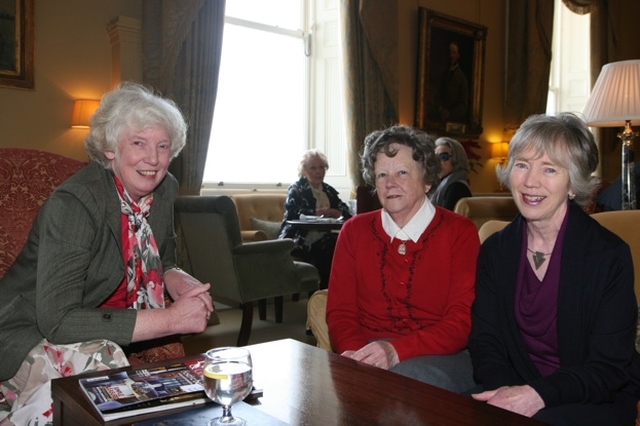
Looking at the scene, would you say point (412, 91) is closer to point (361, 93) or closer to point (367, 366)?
point (361, 93)

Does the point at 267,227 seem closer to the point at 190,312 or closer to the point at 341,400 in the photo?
the point at 190,312

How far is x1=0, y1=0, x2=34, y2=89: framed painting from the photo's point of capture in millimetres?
4898

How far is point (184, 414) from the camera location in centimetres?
138

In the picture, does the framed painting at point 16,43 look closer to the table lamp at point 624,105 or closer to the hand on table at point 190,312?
the hand on table at point 190,312

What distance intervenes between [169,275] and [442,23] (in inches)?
265

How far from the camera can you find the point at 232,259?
4.36 m

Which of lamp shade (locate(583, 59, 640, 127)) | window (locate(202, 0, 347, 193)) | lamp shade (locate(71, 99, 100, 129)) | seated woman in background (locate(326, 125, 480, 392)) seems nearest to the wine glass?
seated woman in background (locate(326, 125, 480, 392))

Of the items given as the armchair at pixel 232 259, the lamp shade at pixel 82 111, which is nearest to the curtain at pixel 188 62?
the lamp shade at pixel 82 111

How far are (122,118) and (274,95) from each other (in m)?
5.32

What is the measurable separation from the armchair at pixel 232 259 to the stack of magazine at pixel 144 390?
265 centimetres

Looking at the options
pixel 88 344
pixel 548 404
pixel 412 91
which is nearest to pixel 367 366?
pixel 548 404

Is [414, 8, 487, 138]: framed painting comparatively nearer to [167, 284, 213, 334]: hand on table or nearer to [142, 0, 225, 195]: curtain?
[142, 0, 225, 195]: curtain

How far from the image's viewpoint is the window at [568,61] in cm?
1042

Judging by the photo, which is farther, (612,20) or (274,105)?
(612,20)
